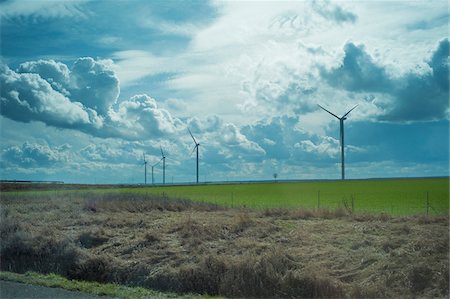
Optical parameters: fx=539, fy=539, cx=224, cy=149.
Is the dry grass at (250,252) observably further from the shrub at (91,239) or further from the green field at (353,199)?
the green field at (353,199)

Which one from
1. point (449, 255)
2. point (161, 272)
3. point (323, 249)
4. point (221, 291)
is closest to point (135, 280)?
point (161, 272)

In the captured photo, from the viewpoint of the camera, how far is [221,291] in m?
15.1

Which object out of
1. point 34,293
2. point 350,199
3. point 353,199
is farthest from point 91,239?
point 350,199

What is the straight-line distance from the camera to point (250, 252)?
17.1 m

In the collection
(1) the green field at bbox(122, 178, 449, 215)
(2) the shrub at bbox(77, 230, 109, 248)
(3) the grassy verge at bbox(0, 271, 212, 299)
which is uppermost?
(1) the green field at bbox(122, 178, 449, 215)

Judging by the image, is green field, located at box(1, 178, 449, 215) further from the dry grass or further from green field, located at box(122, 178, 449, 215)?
the dry grass

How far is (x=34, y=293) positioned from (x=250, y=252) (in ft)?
21.5

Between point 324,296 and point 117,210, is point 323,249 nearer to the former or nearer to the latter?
point 324,296

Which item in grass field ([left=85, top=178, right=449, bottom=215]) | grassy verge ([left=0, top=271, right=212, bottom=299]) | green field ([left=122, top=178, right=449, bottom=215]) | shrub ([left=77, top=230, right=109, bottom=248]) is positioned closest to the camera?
grassy verge ([left=0, top=271, right=212, bottom=299])

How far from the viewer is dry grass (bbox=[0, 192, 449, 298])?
1414 centimetres

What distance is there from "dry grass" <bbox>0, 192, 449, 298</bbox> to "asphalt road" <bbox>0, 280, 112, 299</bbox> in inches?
122

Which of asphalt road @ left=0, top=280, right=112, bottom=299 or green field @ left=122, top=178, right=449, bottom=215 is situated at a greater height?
green field @ left=122, top=178, right=449, bottom=215

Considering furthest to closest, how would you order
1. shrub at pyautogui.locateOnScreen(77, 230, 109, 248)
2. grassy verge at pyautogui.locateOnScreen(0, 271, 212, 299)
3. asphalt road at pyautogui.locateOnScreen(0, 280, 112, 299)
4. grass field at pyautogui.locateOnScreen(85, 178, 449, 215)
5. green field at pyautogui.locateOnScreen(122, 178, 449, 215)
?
green field at pyautogui.locateOnScreen(122, 178, 449, 215)
grass field at pyautogui.locateOnScreen(85, 178, 449, 215)
shrub at pyautogui.locateOnScreen(77, 230, 109, 248)
grassy verge at pyautogui.locateOnScreen(0, 271, 212, 299)
asphalt road at pyautogui.locateOnScreen(0, 280, 112, 299)

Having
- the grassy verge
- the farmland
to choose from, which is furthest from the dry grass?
the grassy verge
